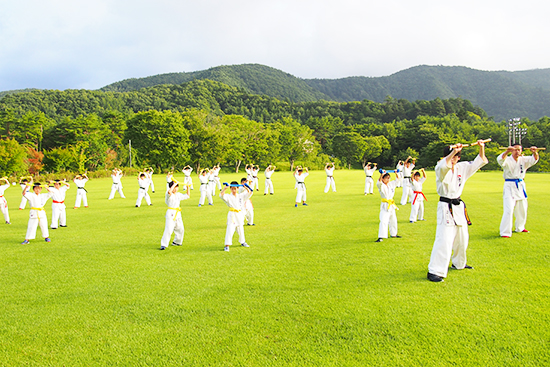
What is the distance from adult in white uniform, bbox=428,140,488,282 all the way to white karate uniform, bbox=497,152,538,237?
13.1 feet

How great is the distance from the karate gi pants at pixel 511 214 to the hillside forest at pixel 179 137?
5078cm

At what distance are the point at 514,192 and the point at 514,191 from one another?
0.09 feet

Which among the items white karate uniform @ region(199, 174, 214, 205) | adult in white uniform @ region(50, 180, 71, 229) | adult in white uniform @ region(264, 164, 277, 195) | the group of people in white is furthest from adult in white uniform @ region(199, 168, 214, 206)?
adult in white uniform @ region(50, 180, 71, 229)

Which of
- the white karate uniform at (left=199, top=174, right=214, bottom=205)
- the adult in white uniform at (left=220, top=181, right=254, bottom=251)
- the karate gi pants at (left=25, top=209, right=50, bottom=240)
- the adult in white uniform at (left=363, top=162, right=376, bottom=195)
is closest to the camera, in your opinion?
the adult in white uniform at (left=220, top=181, right=254, bottom=251)

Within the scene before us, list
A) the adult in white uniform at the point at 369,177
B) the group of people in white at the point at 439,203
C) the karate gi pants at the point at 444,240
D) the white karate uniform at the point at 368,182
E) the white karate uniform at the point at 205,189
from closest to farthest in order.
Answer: the karate gi pants at the point at 444,240, the group of people in white at the point at 439,203, the white karate uniform at the point at 205,189, the adult in white uniform at the point at 369,177, the white karate uniform at the point at 368,182

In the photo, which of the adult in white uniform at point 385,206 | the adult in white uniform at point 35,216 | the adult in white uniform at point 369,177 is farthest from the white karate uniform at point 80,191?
the adult in white uniform at point 369,177

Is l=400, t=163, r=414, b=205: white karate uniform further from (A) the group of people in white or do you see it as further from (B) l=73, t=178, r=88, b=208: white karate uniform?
(B) l=73, t=178, r=88, b=208: white karate uniform

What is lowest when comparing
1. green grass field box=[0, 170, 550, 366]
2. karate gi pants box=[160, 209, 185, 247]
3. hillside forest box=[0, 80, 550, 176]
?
green grass field box=[0, 170, 550, 366]

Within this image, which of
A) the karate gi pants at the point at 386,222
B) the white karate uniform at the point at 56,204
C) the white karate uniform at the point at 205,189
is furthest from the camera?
the white karate uniform at the point at 205,189

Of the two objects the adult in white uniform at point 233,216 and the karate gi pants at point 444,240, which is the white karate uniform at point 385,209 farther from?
the adult in white uniform at point 233,216

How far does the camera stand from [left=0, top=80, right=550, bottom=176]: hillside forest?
60938 millimetres

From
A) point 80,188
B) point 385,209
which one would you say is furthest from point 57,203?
point 385,209

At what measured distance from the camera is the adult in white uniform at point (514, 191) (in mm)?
9805

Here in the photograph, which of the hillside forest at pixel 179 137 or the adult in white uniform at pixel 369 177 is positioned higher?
the hillside forest at pixel 179 137
